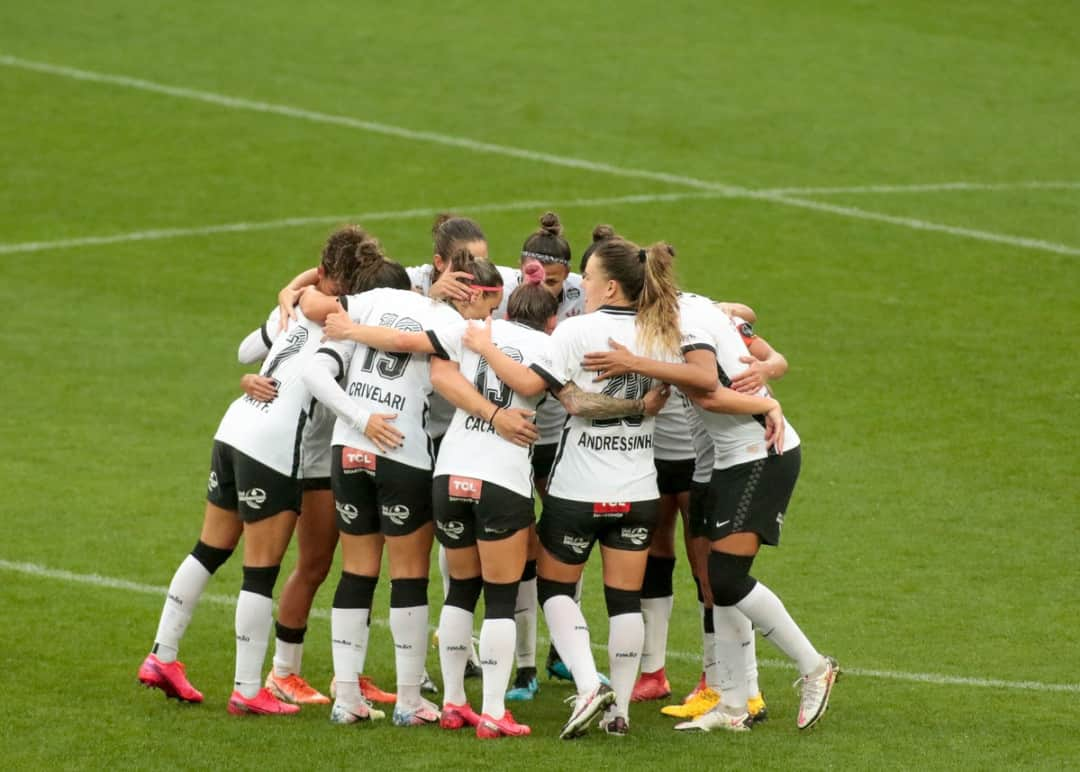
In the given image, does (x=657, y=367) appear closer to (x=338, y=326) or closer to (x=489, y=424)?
(x=489, y=424)

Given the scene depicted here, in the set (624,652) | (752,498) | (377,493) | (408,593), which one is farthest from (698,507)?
(377,493)

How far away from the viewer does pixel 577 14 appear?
2769 cm

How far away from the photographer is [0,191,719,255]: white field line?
18.7 metres

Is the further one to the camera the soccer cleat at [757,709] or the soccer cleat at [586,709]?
the soccer cleat at [757,709]

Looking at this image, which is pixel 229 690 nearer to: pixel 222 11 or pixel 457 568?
pixel 457 568

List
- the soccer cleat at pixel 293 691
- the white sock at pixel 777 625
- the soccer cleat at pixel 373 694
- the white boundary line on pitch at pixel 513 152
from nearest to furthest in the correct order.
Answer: the white sock at pixel 777 625, the soccer cleat at pixel 293 691, the soccer cleat at pixel 373 694, the white boundary line on pitch at pixel 513 152

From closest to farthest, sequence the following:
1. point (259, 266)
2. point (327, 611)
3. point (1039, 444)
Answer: point (327, 611) → point (1039, 444) → point (259, 266)

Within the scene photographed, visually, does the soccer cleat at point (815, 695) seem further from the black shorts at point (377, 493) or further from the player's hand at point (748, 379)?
the black shorts at point (377, 493)

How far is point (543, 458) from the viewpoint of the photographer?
8.59 meters

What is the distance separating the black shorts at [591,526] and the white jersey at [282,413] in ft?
4.19

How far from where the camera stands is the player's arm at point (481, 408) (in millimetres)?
7379

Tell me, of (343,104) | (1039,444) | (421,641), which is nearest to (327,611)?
(421,641)

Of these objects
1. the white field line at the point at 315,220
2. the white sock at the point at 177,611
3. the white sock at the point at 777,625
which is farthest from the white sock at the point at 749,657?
the white field line at the point at 315,220

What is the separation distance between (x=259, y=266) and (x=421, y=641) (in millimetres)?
11128
